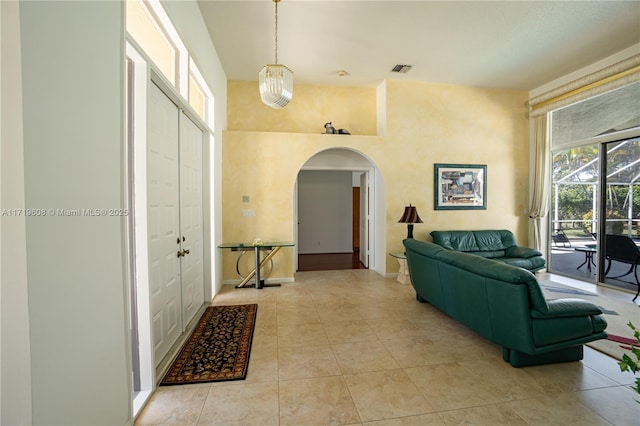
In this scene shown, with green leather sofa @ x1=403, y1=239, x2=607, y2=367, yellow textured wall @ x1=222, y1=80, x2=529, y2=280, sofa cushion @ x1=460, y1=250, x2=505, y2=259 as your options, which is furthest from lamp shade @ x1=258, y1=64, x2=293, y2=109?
sofa cushion @ x1=460, y1=250, x2=505, y2=259

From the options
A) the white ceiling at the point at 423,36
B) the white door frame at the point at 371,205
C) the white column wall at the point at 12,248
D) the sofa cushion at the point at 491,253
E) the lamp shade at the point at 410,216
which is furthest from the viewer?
the white door frame at the point at 371,205

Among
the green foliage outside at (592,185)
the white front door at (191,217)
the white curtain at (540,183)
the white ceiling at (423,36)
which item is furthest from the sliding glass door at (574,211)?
the white front door at (191,217)

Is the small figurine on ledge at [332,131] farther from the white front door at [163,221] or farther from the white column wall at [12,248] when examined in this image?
the white column wall at [12,248]

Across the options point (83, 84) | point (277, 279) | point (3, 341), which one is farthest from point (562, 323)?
point (277, 279)

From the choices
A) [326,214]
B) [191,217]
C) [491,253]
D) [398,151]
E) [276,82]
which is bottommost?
[491,253]

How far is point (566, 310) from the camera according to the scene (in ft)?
7.32

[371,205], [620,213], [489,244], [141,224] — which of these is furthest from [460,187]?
[141,224]

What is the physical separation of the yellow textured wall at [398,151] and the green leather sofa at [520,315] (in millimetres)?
2682

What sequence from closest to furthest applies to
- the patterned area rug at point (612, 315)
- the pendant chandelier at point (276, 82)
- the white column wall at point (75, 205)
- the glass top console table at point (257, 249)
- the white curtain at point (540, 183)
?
the white column wall at point (75, 205), the patterned area rug at point (612, 315), the pendant chandelier at point (276, 82), the glass top console table at point (257, 249), the white curtain at point (540, 183)

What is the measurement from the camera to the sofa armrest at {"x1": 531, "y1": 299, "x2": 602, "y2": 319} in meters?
2.18

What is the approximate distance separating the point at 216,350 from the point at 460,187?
5.13 meters

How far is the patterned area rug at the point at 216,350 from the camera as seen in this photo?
2240 millimetres

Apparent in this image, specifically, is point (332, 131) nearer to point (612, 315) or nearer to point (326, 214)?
point (326, 214)

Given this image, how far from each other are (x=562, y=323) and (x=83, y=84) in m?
3.52
